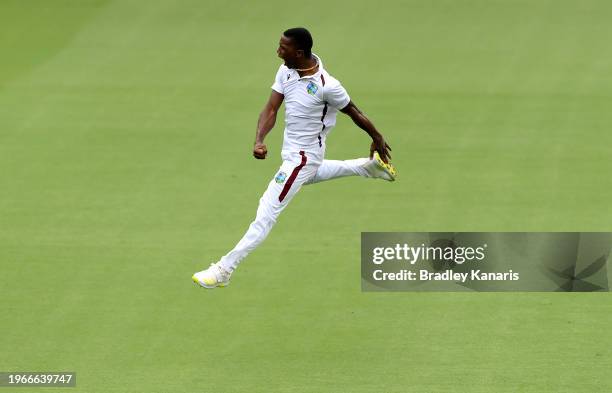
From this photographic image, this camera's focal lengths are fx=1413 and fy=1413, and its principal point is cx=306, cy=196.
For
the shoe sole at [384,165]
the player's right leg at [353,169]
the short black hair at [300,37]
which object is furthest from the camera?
the shoe sole at [384,165]

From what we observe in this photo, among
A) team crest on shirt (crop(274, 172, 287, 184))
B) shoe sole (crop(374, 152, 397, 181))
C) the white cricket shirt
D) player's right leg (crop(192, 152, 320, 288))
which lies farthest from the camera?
shoe sole (crop(374, 152, 397, 181))

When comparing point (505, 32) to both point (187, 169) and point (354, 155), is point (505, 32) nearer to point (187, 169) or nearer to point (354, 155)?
point (354, 155)

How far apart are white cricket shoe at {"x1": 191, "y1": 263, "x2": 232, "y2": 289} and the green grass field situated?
80cm

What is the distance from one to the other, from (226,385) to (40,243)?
14.1 feet

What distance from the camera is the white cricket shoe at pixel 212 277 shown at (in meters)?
14.3

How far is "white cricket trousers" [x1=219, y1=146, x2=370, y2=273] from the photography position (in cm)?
1436

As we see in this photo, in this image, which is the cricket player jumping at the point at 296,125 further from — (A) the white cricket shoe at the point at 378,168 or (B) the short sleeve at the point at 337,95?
(A) the white cricket shoe at the point at 378,168

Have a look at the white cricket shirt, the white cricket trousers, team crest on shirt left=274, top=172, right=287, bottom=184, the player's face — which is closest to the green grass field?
the white cricket trousers

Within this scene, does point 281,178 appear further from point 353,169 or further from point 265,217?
point 353,169

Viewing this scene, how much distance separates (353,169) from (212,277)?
82.2 inches

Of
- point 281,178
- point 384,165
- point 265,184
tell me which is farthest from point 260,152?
point 265,184

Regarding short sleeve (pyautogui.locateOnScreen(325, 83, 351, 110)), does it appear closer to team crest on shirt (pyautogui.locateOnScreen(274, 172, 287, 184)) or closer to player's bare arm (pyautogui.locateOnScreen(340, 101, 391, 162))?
player's bare arm (pyautogui.locateOnScreen(340, 101, 391, 162))

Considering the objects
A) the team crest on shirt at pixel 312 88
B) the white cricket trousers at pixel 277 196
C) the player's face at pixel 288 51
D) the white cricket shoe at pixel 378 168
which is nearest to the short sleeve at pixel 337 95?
the team crest on shirt at pixel 312 88

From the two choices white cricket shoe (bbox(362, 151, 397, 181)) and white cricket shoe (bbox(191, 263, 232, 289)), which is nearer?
white cricket shoe (bbox(191, 263, 232, 289))
